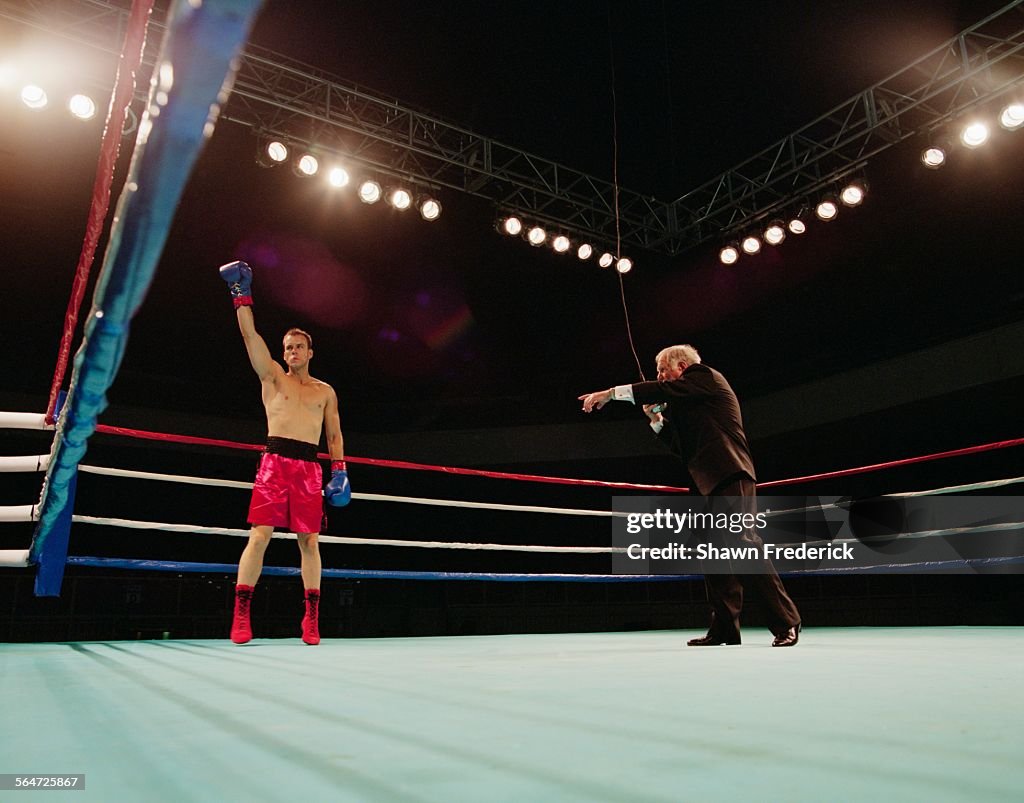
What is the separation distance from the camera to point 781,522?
8156 millimetres

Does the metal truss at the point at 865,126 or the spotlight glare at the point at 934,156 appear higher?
the metal truss at the point at 865,126

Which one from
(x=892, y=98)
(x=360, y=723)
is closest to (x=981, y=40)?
(x=892, y=98)

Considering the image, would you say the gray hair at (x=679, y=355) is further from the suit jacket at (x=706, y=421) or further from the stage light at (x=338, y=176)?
the stage light at (x=338, y=176)

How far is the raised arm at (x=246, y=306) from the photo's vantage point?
7.55 feet

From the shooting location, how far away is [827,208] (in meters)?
5.59

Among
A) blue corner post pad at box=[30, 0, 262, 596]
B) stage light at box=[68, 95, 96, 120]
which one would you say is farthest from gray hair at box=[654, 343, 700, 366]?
stage light at box=[68, 95, 96, 120]

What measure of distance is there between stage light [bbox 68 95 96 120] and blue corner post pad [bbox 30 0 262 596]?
4.15 metres

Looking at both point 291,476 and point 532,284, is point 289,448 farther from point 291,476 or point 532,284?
point 532,284

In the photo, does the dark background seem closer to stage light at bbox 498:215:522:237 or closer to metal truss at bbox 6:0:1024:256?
metal truss at bbox 6:0:1024:256

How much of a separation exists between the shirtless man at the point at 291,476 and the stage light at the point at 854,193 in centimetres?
442

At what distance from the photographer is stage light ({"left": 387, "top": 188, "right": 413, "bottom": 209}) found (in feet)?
17.9

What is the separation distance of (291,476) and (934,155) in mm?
4898
